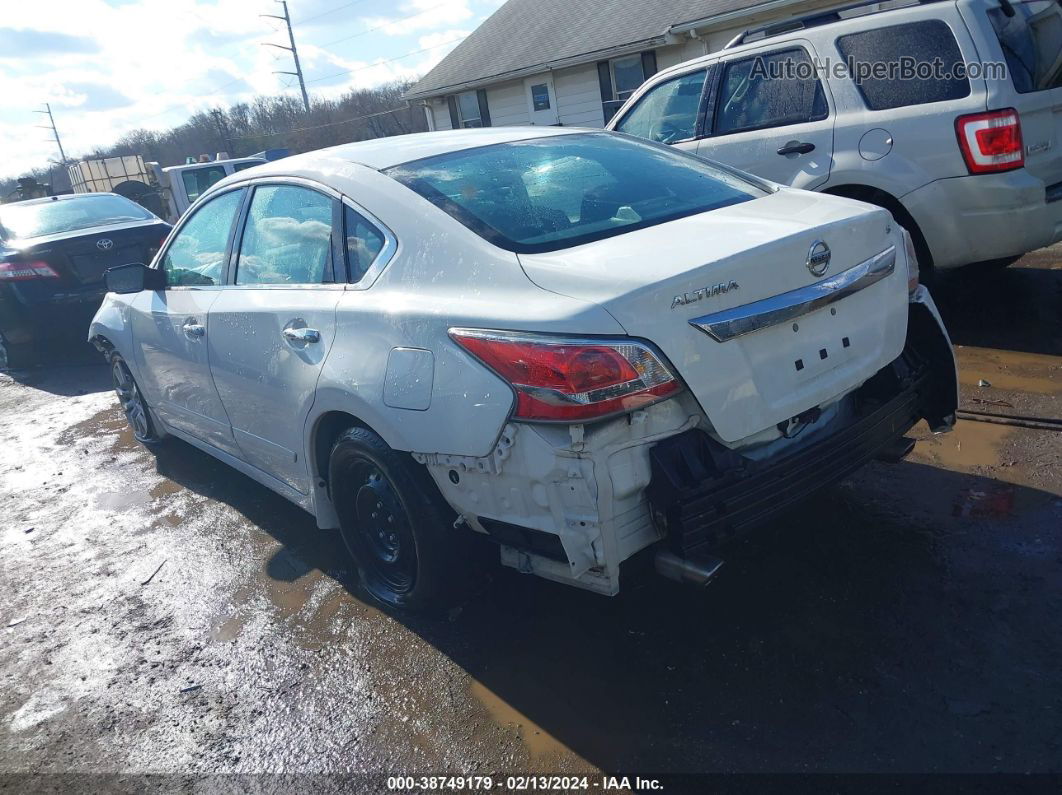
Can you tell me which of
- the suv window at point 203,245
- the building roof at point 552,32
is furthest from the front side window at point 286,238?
the building roof at point 552,32

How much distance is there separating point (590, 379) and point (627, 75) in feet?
64.4

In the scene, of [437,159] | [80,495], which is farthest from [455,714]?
[80,495]

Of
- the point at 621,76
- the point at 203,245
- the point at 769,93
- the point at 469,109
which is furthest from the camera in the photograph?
the point at 469,109

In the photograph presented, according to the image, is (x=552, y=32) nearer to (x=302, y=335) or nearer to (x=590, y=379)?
(x=302, y=335)

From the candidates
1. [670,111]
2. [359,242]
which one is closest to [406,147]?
[359,242]

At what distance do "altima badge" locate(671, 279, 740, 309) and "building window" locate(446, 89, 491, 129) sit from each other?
75.2 ft

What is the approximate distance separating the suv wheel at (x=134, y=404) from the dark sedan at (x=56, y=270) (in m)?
2.98

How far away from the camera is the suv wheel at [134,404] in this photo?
561 cm

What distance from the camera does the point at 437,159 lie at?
3363mm

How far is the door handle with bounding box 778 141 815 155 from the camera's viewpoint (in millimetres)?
5500

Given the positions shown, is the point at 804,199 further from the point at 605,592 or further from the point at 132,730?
the point at 132,730

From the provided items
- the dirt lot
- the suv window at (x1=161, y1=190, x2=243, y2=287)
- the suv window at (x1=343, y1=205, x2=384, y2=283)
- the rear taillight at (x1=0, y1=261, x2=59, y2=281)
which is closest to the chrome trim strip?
the dirt lot

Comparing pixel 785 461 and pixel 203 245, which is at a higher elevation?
pixel 203 245

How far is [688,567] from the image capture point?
2510mm
